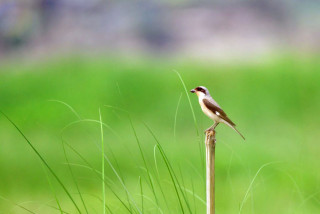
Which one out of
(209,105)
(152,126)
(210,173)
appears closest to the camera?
(210,173)

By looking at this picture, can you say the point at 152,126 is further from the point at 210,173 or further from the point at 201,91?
the point at 210,173

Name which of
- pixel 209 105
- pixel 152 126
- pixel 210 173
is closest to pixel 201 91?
pixel 209 105

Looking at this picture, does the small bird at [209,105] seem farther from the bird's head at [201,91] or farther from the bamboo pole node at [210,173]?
the bamboo pole node at [210,173]

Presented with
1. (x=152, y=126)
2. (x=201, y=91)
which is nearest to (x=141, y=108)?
(x=152, y=126)

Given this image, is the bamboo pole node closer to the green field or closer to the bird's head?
the bird's head

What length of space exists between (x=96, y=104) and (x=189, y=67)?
29.4 inches

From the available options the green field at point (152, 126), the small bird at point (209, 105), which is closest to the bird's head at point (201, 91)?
the small bird at point (209, 105)

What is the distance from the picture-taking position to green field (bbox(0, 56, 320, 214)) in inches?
116

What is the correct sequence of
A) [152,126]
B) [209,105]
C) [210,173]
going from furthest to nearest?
[152,126], [209,105], [210,173]

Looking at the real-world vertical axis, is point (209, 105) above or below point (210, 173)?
above

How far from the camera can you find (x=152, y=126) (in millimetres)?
3594

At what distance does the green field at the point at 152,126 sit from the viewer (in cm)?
295

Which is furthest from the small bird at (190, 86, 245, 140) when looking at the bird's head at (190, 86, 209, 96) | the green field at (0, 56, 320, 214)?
the green field at (0, 56, 320, 214)

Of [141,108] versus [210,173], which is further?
[141,108]
